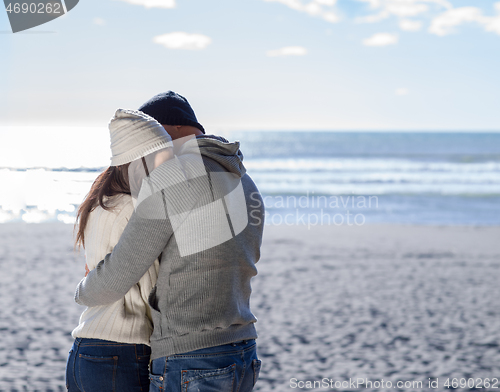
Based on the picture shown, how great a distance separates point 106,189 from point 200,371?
0.64 meters

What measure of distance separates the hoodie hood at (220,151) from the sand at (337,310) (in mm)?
2627

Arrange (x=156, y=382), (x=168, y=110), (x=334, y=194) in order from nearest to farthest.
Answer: (x=156, y=382) → (x=168, y=110) → (x=334, y=194)

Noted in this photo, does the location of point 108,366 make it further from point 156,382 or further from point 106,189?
point 106,189

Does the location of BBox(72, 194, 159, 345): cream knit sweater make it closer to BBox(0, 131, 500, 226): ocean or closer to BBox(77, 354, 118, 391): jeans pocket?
BBox(77, 354, 118, 391): jeans pocket

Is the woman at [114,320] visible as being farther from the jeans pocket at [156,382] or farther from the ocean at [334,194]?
the ocean at [334,194]

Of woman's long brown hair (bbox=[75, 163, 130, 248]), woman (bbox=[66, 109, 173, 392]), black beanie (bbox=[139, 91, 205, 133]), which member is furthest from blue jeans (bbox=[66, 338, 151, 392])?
black beanie (bbox=[139, 91, 205, 133])

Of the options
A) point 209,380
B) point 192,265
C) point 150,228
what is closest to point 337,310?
point 209,380

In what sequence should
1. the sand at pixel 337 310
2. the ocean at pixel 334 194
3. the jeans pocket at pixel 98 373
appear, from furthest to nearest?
the ocean at pixel 334 194
the sand at pixel 337 310
the jeans pocket at pixel 98 373

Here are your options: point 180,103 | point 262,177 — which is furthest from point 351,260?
point 262,177

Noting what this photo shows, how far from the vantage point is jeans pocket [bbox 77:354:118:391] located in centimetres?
150

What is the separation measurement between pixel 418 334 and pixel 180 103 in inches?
151

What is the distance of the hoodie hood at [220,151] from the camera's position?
1433 mm

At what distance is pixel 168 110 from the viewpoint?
1.66 metres

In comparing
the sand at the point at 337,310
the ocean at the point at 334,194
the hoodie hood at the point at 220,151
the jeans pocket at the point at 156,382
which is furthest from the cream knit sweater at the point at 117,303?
the ocean at the point at 334,194
